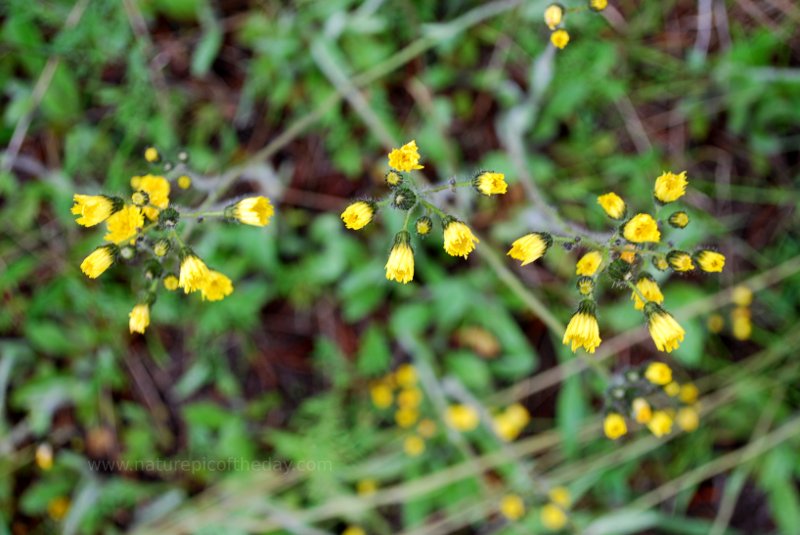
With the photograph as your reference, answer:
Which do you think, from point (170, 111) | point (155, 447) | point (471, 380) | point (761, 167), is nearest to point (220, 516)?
point (155, 447)

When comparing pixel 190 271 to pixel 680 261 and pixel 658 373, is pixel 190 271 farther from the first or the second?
pixel 658 373

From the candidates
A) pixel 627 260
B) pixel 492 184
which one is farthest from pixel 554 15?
pixel 627 260

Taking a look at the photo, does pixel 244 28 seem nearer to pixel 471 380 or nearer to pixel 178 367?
pixel 178 367

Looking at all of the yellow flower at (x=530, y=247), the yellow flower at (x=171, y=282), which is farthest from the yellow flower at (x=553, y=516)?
the yellow flower at (x=171, y=282)

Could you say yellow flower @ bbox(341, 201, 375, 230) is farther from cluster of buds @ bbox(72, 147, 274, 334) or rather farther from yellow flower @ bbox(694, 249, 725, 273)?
yellow flower @ bbox(694, 249, 725, 273)

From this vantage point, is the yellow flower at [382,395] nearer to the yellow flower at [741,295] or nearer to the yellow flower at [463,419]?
the yellow flower at [463,419]
